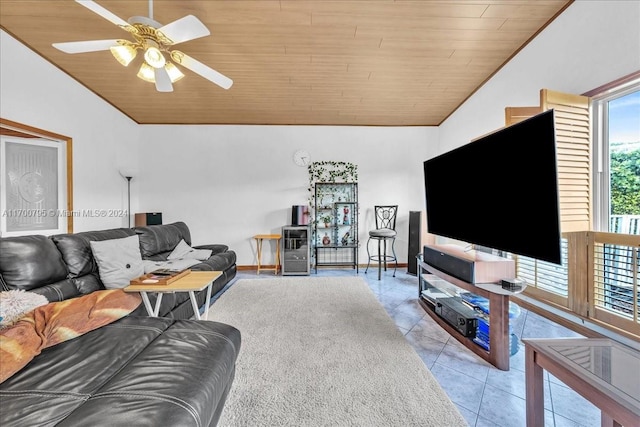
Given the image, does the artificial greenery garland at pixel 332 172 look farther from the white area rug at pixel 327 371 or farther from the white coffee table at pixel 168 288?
the white coffee table at pixel 168 288

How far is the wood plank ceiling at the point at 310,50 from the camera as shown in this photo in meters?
2.21

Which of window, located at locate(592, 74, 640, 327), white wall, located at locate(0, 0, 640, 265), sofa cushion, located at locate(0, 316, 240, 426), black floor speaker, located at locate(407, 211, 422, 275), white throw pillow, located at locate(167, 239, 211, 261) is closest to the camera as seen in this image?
sofa cushion, located at locate(0, 316, 240, 426)

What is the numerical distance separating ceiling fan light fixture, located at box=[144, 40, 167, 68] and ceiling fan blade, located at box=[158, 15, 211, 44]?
14 cm

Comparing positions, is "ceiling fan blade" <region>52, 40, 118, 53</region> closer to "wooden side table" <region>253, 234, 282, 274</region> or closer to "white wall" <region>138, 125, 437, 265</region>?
"white wall" <region>138, 125, 437, 265</region>

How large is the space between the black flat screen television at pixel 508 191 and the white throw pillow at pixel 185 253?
113 inches

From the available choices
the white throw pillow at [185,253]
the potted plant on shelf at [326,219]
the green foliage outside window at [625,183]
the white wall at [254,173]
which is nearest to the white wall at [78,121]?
the white wall at [254,173]

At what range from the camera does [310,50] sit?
8.97 ft

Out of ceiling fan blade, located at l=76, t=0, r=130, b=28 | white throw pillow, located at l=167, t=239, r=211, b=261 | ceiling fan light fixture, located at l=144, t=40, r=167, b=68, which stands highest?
ceiling fan blade, located at l=76, t=0, r=130, b=28

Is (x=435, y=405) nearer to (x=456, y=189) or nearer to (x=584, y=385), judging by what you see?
(x=584, y=385)

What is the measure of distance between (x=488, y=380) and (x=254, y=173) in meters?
4.19

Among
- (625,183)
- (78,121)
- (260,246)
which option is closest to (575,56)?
(625,183)

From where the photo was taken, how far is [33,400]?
881mm

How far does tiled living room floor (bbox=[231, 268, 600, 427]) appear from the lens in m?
1.35

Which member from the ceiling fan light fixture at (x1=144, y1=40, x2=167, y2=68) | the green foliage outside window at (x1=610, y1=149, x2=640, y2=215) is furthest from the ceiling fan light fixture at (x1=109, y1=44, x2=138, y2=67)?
the green foliage outside window at (x1=610, y1=149, x2=640, y2=215)
